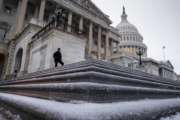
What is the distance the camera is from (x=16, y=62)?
1528cm

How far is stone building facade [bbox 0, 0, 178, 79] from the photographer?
9.83 meters

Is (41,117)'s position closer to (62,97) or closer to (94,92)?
(62,97)

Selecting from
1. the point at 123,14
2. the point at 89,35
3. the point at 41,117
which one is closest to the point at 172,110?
the point at 41,117

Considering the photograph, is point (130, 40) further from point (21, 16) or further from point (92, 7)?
point (21, 16)

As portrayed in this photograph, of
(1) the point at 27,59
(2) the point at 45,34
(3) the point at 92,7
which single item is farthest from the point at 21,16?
(3) the point at 92,7

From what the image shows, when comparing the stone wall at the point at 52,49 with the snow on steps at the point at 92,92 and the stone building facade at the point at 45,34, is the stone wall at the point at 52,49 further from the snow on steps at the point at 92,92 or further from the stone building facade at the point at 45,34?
the snow on steps at the point at 92,92

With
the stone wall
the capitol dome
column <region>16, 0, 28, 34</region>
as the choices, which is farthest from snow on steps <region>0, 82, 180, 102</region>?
the capitol dome

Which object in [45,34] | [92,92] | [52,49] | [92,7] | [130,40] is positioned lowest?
[92,92]

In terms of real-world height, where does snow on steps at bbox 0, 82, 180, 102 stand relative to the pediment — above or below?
below

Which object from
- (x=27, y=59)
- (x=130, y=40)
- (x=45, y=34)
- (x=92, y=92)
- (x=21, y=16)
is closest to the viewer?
(x=92, y=92)

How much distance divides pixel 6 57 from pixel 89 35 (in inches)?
610

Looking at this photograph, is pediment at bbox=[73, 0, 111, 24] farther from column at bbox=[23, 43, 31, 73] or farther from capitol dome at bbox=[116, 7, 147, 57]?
capitol dome at bbox=[116, 7, 147, 57]

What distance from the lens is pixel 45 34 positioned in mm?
9906

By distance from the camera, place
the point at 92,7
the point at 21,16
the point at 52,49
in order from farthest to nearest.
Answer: the point at 92,7 < the point at 21,16 < the point at 52,49
